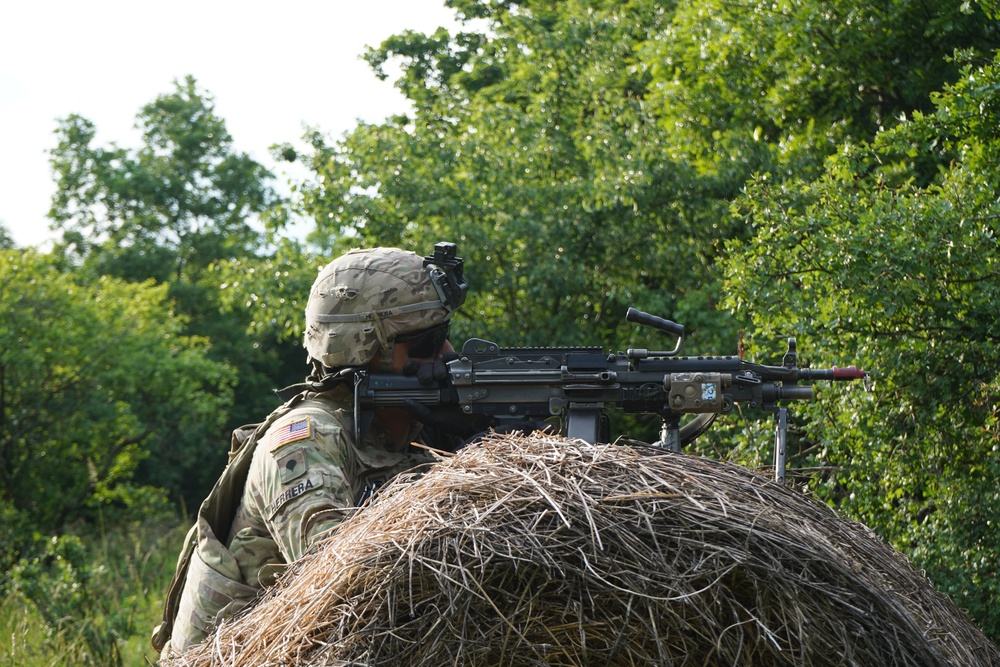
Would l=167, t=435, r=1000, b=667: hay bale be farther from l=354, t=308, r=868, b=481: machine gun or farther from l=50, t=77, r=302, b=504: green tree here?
l=50, t=77, r=302, b=504: green tree

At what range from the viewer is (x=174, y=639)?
14.5ft

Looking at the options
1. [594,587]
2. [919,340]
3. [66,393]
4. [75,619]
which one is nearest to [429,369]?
[594,587]

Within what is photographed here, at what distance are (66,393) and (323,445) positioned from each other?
38.6 ft

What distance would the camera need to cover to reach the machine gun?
4305 millimetres

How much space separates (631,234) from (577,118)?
2.08 m

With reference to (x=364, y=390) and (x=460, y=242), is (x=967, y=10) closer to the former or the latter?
(x=460, y=242)

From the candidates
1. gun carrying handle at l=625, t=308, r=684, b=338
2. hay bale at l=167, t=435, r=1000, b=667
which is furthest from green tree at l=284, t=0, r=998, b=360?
hay bale at l=167, t=435, r=1000, b=667

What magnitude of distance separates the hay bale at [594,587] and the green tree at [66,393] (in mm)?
11370

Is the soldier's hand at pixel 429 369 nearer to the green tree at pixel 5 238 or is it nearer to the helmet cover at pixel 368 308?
the helmet cover at pixel 368 308

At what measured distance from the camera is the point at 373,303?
4578 millimetres

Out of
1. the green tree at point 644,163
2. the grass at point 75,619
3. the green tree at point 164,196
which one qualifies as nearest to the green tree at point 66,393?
the grass at point 75,619

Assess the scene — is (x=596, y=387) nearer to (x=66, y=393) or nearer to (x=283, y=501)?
(x=283, y=501)

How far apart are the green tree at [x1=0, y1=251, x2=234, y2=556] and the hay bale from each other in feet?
37.3

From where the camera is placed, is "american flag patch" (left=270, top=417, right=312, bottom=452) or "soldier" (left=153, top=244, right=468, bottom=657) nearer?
"soldier" (left=153, top=244, right=468, bottom=657)
